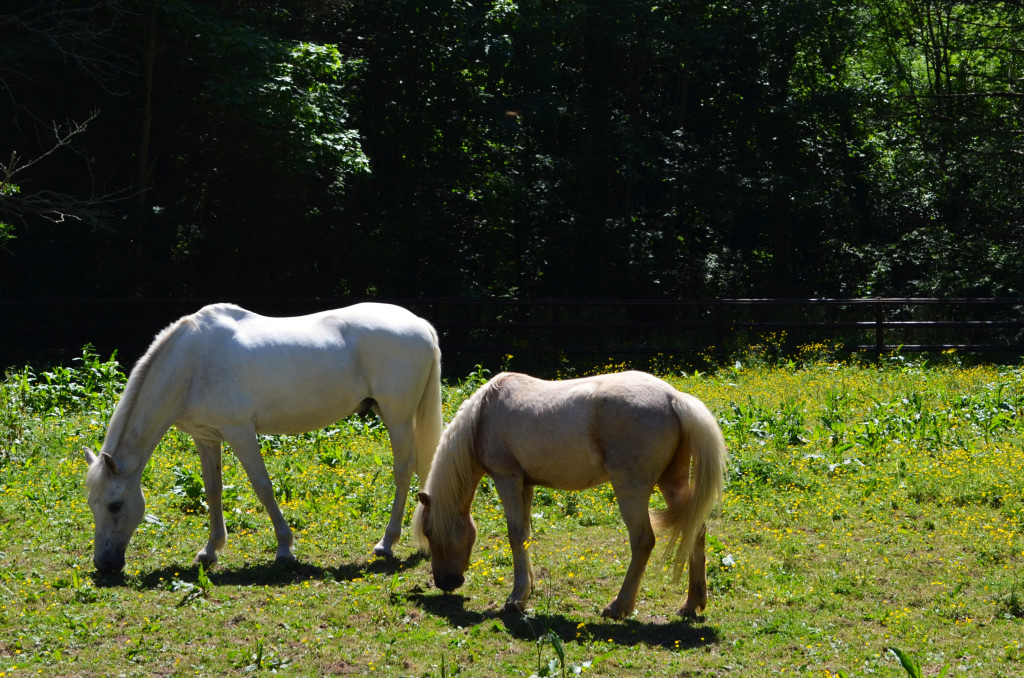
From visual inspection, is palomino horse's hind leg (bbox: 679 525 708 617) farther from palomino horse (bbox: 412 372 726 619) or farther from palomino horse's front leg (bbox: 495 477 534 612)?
palomino horse's front leg (bbox: 495 477 534 612)

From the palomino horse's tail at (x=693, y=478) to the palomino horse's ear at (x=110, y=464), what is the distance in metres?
3.69

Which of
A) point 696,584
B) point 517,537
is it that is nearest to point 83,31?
point 517,537

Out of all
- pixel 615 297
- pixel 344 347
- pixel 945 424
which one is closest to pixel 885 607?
pixel 344 347

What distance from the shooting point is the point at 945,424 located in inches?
412

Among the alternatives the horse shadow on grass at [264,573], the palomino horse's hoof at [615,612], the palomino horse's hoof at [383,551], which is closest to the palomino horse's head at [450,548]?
the horse shadow on grass at [264,573]

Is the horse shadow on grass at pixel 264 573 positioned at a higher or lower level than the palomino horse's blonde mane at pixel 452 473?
lower

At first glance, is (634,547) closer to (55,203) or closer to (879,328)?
(879,328)

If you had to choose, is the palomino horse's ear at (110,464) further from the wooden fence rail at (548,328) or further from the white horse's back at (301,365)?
the wooden fence rail at (548,328)

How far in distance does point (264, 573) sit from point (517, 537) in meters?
1.94

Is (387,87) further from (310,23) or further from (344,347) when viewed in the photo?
(344,347)

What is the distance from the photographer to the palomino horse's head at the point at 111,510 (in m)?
6.66

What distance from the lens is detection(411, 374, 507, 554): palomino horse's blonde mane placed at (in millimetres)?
6223

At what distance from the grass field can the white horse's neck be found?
84 cm

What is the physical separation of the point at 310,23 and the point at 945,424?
14.8 meters
